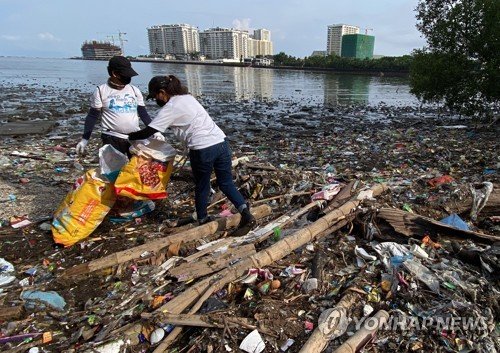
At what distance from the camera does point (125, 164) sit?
3.70m

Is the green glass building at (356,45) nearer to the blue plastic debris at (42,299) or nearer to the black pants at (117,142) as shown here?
the black pants at (117,142)

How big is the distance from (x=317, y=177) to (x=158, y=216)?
92.7 inches

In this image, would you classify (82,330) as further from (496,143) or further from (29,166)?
(496,143)

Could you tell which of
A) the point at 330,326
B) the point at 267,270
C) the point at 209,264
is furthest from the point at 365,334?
the point at 209,264

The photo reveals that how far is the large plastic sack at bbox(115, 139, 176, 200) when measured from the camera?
11.6 feet

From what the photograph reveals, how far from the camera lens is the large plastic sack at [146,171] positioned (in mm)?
3521

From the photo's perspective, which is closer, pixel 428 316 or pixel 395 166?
pixel 428 316

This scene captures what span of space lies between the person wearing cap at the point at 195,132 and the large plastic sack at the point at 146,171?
0.23 metres

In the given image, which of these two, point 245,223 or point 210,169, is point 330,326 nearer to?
point 245,223

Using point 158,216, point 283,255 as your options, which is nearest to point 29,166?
point 158,216

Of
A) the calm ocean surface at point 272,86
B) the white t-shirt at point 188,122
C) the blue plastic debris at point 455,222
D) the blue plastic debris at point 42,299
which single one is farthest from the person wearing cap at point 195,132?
the calm ocean surface at point 272,86

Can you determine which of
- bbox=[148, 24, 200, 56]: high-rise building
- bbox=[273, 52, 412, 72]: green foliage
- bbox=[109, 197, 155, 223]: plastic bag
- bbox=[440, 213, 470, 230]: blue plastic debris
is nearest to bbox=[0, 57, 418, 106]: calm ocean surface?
bbox=[273, 52, 412, 72]: green foliage

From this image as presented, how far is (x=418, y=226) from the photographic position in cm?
342

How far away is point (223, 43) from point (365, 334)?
151462mm
